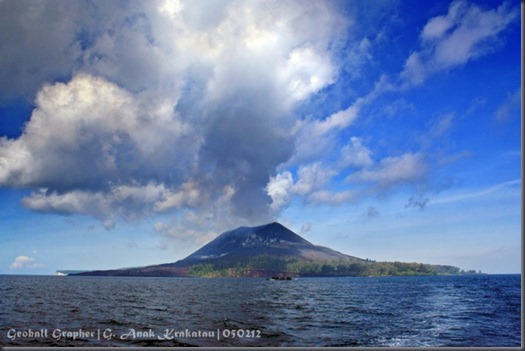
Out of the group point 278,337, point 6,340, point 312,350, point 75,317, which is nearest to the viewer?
point 312,350

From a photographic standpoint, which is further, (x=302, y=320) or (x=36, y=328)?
(x=302, y=320)

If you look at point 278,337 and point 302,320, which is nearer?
point 278,337

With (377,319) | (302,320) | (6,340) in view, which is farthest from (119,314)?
(377,319)

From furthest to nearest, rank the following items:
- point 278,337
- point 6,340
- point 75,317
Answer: point 75,317
point 278,337
point 6,340

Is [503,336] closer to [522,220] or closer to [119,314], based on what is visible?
[522,220]

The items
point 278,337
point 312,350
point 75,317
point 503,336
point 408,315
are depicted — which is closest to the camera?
point 312,350

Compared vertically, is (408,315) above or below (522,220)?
below

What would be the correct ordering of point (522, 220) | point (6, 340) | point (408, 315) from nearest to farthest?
point (522, 220) < point (6, 340) < point (408, 315)

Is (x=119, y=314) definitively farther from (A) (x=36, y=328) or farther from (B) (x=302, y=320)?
(B) (x=302, y=320)

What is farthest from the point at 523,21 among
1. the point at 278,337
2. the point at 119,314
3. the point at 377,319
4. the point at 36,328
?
the point at 119,314

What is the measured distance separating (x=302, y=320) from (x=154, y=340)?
1971 centimetres

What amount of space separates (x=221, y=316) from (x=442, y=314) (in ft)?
105

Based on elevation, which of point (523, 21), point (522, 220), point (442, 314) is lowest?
point (442, 314)

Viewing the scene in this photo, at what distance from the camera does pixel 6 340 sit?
→ 2984 centimetres
